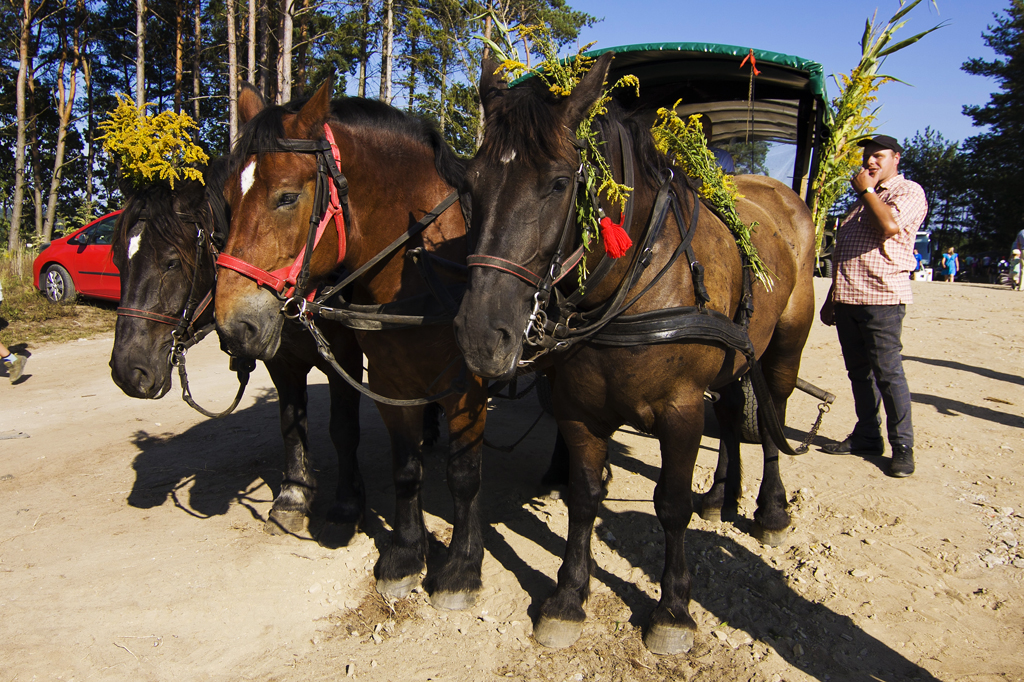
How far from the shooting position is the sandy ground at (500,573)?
2.41 meters

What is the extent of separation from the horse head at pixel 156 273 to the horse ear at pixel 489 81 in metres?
1.40

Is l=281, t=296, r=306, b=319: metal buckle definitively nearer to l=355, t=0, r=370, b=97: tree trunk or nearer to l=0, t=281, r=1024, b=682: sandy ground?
l=0, t=281, r=1024, b=682: sandy ground

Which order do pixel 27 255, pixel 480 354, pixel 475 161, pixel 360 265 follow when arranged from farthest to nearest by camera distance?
pixel 27 255, pixel 360 265, pixel 475 161, pixel 480 354

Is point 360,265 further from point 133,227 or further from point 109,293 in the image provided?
point 109,293

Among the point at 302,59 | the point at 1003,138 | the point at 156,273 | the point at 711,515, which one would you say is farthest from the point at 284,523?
the point at 1003,138

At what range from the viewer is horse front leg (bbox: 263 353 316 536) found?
347 centimetres

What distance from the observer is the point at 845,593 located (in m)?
2.78

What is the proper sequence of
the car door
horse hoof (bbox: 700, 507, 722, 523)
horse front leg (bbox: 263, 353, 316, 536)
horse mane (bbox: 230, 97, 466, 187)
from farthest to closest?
the car door, horse hoof (bbox: 700, 507, 722, 523), horse front leg (bbox: 263, 353, 316, 536), horse mane (bbox: 230, 97, 466, 187)

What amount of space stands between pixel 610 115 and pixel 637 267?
58 centimetres

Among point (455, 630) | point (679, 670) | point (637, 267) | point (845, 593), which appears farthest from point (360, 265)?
point (845, 593)

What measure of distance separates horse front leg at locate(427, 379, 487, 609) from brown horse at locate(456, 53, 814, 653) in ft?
1.36

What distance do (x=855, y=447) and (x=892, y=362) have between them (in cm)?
77

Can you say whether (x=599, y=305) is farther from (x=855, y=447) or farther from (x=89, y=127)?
(x=89, y=127)

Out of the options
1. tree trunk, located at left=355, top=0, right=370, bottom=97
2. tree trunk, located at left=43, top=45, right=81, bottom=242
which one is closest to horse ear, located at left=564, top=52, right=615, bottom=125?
tree trunk, located at left=355, top=0, right=370, bottom=97
